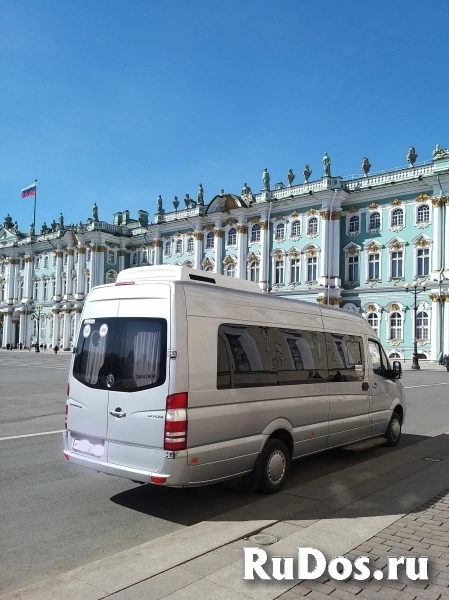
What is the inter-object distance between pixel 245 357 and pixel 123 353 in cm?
152

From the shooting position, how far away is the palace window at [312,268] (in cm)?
5141

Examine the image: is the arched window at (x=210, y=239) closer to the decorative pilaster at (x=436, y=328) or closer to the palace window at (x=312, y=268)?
the palace window at (x=312, y=268)

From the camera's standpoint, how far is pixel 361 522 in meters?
5.75

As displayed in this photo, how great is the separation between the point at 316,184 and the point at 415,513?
155 feet

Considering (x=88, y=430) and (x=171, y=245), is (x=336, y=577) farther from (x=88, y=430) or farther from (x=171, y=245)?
(x=171, y=245)

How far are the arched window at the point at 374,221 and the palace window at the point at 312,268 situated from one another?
19.5 feet

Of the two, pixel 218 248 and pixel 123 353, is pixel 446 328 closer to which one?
pixel 218 248

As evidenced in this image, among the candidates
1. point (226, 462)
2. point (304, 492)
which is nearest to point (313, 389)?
point (304, 492)

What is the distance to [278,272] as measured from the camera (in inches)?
2156

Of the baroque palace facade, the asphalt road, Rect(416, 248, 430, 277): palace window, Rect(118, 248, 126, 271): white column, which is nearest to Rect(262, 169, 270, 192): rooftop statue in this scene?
the baroque palace facade

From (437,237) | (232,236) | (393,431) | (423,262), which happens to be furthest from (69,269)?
(393,431)

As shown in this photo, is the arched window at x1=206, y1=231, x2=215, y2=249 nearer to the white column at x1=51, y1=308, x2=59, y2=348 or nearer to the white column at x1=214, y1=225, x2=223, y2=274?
the white column at x1=214, y1=225, x2=223, y2=274

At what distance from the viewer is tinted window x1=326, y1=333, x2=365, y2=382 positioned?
28.2ft

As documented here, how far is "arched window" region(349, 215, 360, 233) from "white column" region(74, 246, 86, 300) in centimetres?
3767
